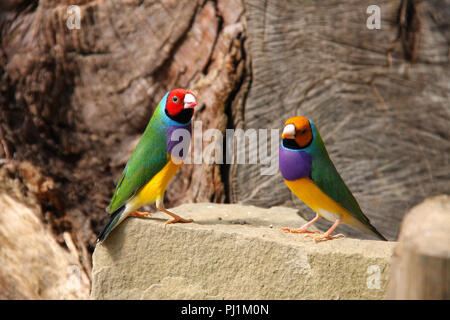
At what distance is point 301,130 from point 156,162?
32.0 inches

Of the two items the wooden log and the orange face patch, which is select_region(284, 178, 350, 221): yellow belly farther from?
the wooden log

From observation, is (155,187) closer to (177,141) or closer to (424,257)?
(177,141)

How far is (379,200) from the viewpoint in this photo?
13.2 feet

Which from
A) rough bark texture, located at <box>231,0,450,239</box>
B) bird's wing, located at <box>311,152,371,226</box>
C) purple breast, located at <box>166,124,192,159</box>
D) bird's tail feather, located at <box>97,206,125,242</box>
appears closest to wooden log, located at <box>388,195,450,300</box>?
bird's wing, located at <box>311,152,371,226</box>

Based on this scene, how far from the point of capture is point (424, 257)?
1.86 meters

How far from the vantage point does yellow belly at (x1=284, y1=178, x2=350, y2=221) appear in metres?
3.03

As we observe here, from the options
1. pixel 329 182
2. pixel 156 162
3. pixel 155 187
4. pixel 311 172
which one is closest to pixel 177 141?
pixel 156 162

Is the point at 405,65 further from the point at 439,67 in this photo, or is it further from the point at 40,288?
the point at 40,288

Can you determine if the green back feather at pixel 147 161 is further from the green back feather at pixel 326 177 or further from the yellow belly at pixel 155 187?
the green back feather at pixel 326 177

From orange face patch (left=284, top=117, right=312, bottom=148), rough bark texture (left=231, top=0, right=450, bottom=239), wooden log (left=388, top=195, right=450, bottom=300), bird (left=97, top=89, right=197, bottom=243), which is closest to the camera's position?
wooden log (left=388, top=195, right=450, bottom=300)

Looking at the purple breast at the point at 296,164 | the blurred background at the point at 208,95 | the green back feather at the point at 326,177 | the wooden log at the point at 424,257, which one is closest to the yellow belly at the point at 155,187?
the purple breast at the point at 296,164

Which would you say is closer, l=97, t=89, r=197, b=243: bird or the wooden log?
the wooden log

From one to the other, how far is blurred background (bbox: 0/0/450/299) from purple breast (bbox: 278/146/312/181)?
1.04m
